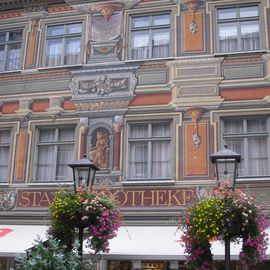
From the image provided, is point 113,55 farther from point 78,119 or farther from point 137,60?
point 78,119

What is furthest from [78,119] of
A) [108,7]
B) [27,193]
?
[108,7]

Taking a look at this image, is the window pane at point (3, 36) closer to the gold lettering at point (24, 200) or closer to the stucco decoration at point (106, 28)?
the stucco decoration at point (106, 28)

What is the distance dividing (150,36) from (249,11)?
2844 millimetres

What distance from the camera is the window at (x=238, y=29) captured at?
1434 centimetres

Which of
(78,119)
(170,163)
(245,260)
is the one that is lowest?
(245,260)

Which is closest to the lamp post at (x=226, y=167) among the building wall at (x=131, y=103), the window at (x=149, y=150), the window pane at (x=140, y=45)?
the building wall at (x=131, y=103)

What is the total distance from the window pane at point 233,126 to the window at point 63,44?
4.77m

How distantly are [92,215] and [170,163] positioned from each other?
4556 mm

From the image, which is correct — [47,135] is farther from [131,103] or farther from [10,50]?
[10,50]

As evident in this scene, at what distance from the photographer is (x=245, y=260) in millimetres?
8672

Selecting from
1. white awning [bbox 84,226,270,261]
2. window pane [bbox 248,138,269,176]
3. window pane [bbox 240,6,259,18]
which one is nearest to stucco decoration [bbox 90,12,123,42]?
window pane [bbox 240,6,259,18]

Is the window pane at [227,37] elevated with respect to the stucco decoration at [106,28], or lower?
lower

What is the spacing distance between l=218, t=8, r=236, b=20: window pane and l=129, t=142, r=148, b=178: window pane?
13.8 feet

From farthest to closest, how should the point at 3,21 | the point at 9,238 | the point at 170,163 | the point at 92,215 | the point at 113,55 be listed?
1. the point at 3,21
2. the point at 113,55
3. the point at 170,163
4. the point at 9,238
5. the point at 92,215
